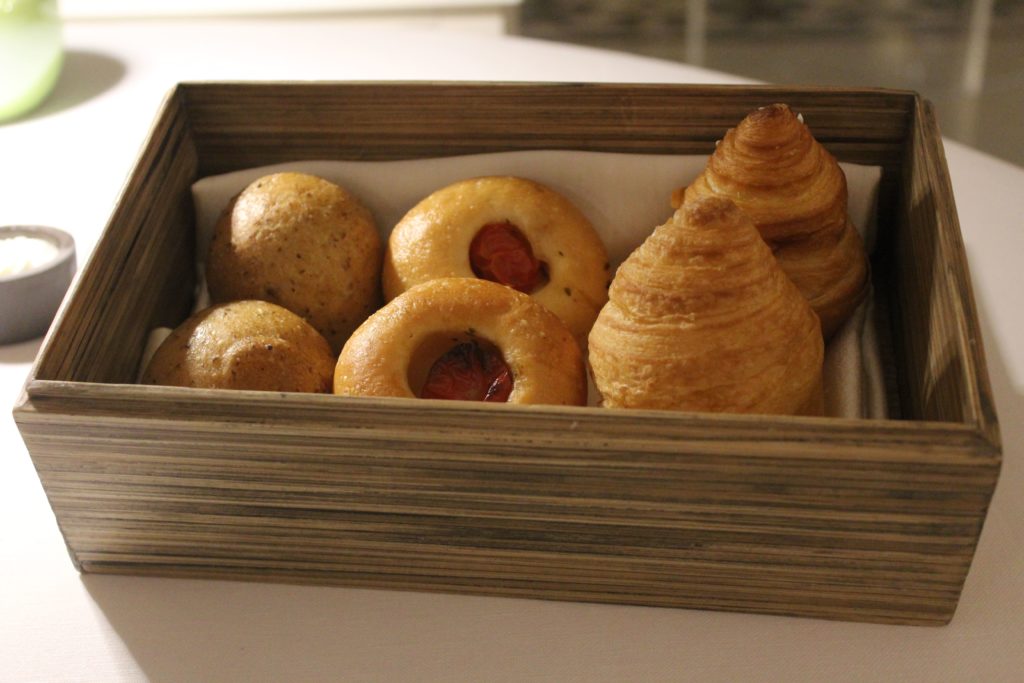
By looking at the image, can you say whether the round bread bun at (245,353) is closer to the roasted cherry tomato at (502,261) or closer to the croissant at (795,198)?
the roasted cherry tomato at (502,261)

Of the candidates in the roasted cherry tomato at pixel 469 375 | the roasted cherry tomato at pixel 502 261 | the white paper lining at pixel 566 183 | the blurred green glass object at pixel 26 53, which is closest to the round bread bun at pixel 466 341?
the roasted cherry tomato at pixel 469 375

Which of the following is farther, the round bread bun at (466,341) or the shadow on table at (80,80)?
the shadow on table at (80,80)

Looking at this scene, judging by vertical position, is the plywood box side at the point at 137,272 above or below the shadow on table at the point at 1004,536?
above

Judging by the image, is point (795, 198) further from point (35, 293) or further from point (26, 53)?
point (26, 53)

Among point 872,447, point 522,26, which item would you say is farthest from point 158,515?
point 522,26

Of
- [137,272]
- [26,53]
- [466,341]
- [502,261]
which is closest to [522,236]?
[502,261]

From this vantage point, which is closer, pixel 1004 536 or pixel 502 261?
pixel 1004 536
